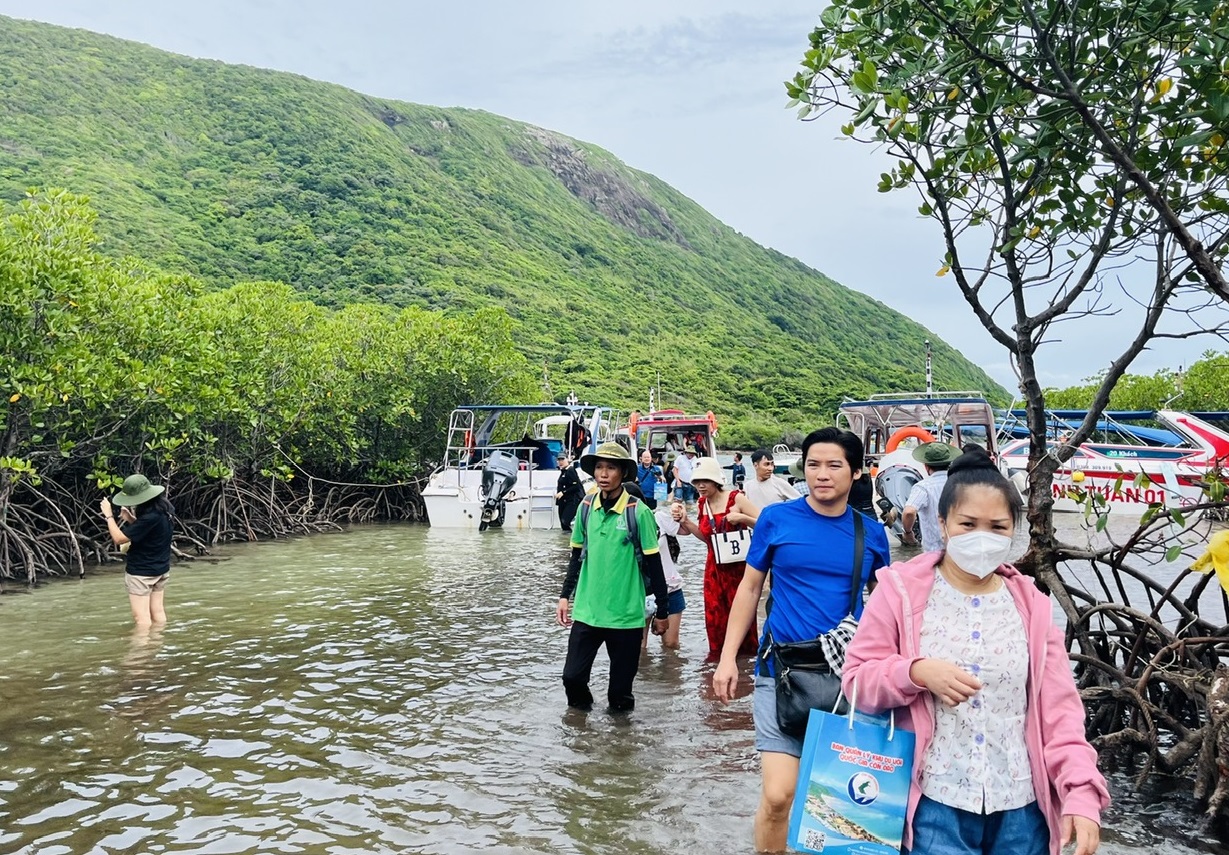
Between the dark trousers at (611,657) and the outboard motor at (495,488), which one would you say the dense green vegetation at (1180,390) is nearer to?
the outboard motor at (495,488)

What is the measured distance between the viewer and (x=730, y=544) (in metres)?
7.03

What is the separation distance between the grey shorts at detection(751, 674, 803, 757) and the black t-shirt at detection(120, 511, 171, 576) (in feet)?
22.3

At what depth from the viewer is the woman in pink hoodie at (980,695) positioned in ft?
8.13

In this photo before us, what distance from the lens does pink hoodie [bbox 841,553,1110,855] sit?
243cm

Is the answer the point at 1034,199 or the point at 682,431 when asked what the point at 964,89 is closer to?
the point at 1034,199

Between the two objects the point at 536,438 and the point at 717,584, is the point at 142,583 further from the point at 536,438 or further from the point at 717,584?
the point at 536,438

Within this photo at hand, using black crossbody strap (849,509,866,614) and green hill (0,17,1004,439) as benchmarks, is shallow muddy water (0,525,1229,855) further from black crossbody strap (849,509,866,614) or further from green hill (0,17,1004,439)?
green hill (0,17,1004,439)

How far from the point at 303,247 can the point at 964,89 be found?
68177 mm

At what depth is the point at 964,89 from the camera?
495 centimetres

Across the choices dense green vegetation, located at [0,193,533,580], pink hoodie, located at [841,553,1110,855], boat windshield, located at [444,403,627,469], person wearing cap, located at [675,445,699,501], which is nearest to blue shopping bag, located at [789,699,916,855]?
pink hoodie, located at [841,553,1110,855]

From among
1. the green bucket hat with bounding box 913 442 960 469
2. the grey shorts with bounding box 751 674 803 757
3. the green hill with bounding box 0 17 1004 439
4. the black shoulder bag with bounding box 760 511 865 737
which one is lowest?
the grey shorts with bounding box 751 674 803 757

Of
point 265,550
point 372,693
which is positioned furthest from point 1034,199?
point 265,550

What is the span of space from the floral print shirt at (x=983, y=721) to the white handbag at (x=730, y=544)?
14.2ft

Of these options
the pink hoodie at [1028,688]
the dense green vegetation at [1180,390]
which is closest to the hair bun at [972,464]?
the pink hoodie at [1028,688]
